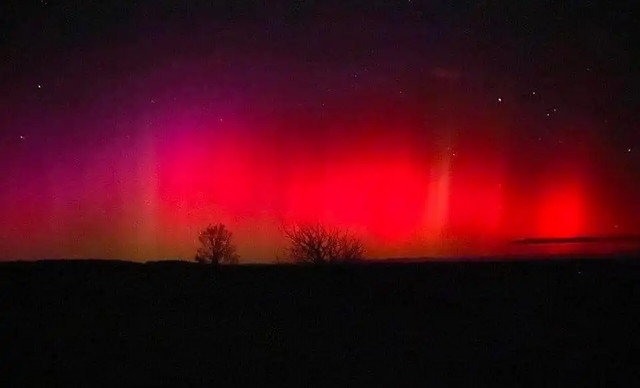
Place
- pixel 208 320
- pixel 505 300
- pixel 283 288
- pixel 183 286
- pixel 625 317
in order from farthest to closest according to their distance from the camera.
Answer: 1. pixel 183 286
2. pixel 283 288
3. pixel 208 320
4. pixel 505 300
5. pixel 625 317

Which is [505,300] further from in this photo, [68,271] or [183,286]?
[68,271]

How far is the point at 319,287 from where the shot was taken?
38.5 ft

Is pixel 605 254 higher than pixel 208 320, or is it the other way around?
pixel 605 254

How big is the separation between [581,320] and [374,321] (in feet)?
8.68

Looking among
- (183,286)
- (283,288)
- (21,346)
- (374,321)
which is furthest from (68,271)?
(374,321)

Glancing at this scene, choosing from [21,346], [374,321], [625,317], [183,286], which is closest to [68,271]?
[183,286]

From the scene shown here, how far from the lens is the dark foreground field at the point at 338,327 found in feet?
29.6

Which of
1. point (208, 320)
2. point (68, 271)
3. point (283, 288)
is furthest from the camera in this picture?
point (68, 271)

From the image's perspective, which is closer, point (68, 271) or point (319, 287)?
point (319, 287)

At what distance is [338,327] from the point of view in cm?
1037

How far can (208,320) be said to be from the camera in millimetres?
11117

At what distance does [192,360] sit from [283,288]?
2.48 m

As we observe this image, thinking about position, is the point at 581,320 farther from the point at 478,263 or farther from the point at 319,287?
the point at 319,287

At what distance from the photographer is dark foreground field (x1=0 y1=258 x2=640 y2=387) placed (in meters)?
9.01
